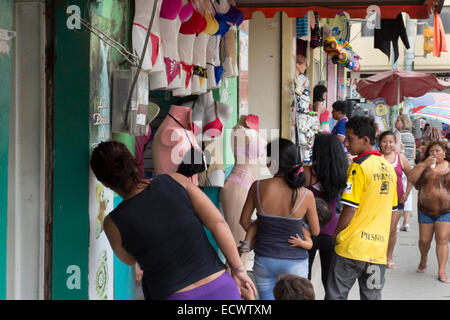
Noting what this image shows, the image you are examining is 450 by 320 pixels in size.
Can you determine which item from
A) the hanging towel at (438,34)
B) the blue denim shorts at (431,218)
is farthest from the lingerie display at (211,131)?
the blue denim shorts at (431,218)

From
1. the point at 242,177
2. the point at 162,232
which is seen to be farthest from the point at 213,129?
the point at 162,232

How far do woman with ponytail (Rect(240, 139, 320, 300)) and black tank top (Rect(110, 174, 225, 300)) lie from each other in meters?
1.40

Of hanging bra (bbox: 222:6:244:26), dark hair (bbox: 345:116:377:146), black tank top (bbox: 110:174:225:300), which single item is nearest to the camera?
black tank top (bbox: 110:174:225:300)

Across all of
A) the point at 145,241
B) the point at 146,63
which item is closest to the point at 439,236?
the point at 146,63

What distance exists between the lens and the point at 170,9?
12.7ft

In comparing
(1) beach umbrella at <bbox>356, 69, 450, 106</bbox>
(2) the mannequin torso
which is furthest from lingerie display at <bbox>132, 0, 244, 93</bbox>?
(1) beach umbrella at <bbox>356, 69, 450, 106</bbox>

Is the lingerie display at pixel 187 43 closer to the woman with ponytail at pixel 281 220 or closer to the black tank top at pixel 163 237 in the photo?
the woman with ponytail at pixel 281 220

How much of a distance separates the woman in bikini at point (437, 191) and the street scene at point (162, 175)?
58cm

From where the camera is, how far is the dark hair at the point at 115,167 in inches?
96.1

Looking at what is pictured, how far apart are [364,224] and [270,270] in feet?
2.59

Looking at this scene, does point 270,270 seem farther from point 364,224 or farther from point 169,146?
point 169,146

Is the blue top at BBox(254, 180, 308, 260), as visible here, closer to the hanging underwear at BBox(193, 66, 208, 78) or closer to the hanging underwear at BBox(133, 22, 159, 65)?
the hanging underwear at BBox(133, 22, 159, 65)

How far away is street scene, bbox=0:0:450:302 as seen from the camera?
247 centimetres

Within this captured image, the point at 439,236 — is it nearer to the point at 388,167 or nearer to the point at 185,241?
the point at 388,167
